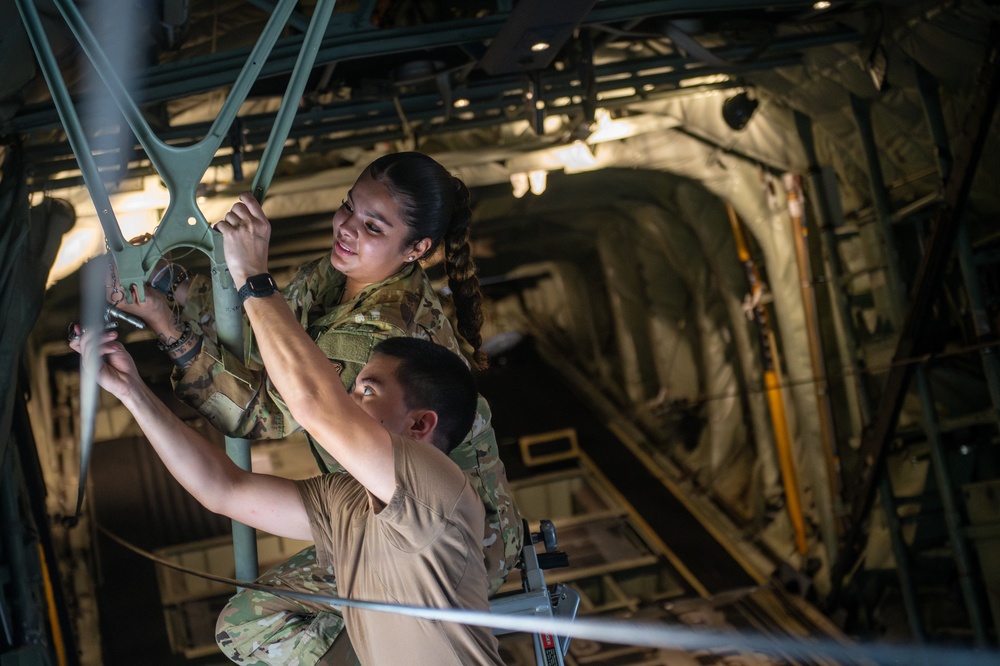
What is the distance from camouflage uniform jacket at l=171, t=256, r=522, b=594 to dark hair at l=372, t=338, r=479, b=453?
0.45ft

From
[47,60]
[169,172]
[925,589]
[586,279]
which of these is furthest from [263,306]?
[586,279]

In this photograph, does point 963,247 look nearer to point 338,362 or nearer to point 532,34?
point 532,34

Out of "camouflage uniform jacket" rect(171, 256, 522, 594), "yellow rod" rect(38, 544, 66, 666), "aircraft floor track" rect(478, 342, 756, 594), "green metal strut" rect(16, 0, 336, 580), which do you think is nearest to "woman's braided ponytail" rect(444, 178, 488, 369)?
"camouflage uniform jacket" rect(171, 256, 522, 594)

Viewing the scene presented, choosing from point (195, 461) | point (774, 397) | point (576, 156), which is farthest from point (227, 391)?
point (774, 397)

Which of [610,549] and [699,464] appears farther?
[699,464]

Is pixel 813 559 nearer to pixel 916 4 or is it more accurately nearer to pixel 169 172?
pixel 916 4

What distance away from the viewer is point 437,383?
239 cm

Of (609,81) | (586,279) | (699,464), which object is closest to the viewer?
(609,81)

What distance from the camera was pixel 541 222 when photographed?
8.32 metres

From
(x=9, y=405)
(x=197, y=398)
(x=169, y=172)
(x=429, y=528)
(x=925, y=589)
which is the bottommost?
(x=925, y=589)

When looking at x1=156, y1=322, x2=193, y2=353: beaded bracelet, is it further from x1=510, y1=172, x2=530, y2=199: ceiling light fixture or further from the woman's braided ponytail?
x1=510, y1=172, x2=530, y2=199: ceiling light fixture

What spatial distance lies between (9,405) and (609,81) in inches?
129

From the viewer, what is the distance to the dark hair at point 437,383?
7.81 ft

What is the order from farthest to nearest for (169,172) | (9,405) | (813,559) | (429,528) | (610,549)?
1. (610,549)
2. (813,559)
3. (9,405)
4. (169,172)
5. (429,528)
